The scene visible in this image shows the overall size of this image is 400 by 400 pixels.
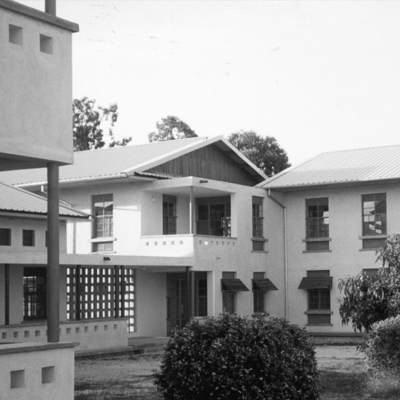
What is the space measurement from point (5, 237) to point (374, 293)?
42.8 ft

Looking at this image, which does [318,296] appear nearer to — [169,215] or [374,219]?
[374,219]

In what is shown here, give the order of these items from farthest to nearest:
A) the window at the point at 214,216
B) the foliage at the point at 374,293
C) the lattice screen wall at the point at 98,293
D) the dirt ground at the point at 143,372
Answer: the window at the point at 214,216 < the lattice screen wall at the point at 98,293 < the foliage at the point at 374,293 < the dirt ground at the point at 143,372

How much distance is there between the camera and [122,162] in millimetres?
34281

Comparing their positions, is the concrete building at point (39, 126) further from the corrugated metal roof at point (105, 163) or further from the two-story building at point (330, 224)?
the two-story building at point (330, 224)

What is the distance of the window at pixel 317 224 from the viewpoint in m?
35.0

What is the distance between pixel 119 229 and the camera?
108 ft

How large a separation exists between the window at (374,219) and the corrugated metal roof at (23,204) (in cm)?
1112

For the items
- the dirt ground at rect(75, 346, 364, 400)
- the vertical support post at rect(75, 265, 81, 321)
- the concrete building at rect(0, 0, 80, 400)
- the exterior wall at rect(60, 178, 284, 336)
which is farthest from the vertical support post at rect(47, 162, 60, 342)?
the exterior wall at rect(60, 178, 284, 336)

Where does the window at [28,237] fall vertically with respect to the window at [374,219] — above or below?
below

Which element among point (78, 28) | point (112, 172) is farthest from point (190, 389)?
point (112, 172)

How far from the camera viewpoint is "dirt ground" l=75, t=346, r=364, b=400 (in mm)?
16609

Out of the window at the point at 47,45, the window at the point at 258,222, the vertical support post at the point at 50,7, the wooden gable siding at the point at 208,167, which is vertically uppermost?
the wooden gable siding at the point at 208,167

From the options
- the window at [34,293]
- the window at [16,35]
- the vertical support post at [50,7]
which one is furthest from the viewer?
the window at [34,293]

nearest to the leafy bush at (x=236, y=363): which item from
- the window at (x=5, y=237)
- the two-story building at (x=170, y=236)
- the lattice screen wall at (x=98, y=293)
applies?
the window at (x=5, y=237)
